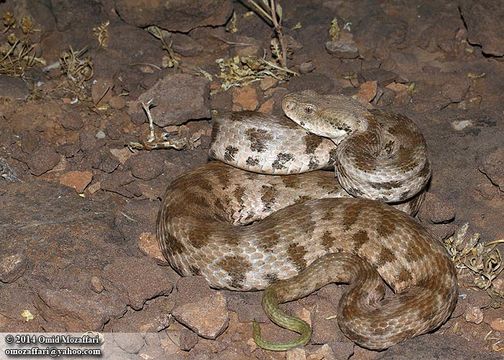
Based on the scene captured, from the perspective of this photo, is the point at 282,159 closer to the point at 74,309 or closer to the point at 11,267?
the point at 74,309

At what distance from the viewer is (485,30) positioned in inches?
461

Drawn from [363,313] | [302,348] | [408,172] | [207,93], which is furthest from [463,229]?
[207,93]

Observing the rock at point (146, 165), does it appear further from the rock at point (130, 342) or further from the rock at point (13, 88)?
the rock at point (130, 342)

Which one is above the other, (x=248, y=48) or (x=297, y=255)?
(x=248, y=48)

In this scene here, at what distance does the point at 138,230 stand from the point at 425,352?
3.68 m

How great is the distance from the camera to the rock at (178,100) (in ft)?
34.3

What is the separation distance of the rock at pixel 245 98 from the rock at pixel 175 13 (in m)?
1.79

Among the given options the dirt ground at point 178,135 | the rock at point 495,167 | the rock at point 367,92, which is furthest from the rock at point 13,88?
the rock at point 495,167

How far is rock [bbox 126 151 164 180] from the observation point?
9734mm

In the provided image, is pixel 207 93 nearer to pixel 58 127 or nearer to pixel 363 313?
pixel 58 127

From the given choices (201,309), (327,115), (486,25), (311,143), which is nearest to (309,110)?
(327,115)

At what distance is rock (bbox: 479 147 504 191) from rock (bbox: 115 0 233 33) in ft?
16.9

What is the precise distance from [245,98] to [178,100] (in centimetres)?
109

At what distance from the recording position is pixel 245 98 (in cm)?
1105
